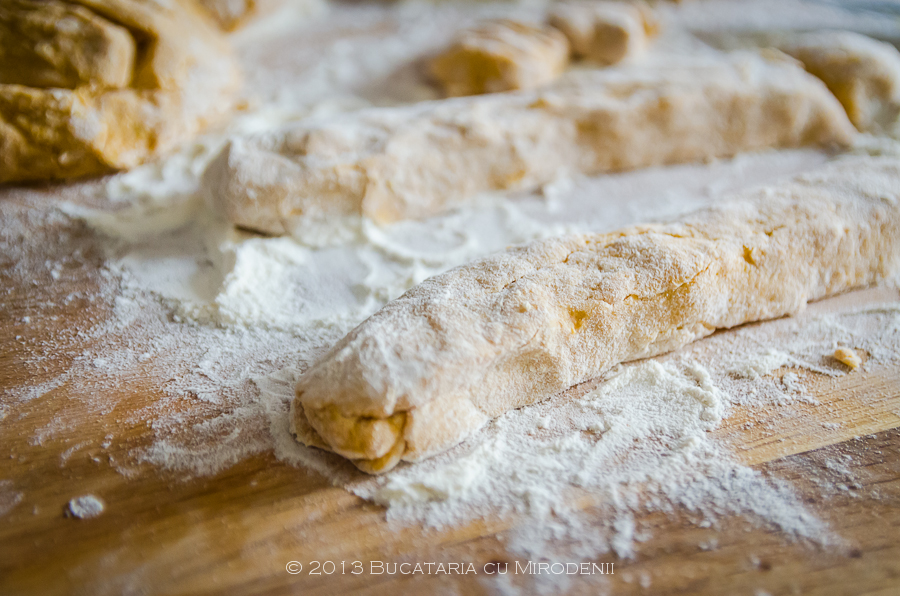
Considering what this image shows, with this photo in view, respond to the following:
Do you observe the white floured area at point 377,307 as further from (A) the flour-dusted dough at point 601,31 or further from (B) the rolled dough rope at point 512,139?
(A) the flour-dusted dough at point 601,31

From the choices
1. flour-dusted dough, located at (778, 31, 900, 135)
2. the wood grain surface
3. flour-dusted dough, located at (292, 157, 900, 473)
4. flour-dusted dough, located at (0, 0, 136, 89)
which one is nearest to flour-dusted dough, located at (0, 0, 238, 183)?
flour-dusted dough, located at (0, 0, 136, 89)

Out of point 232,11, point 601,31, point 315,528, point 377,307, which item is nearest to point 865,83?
point 601,31

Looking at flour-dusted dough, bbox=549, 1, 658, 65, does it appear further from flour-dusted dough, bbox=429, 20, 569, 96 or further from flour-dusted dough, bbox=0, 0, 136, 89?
flour-dusted dough, bbox=0, 0, 136, 89

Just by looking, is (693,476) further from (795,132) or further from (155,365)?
(795,132)

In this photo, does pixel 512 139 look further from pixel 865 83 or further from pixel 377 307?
pixel 865 83

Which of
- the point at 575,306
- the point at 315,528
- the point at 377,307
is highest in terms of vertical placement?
the point at 575,306

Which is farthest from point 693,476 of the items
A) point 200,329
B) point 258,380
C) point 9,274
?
point 9,274
